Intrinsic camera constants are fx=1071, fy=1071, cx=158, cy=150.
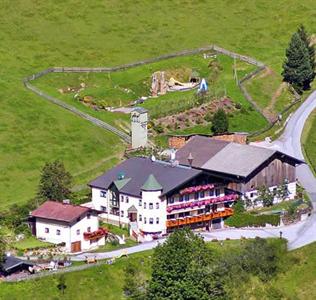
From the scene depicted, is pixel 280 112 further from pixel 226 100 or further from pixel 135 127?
pixel 135 127

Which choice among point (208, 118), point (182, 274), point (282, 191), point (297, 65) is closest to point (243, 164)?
point (282, 191)

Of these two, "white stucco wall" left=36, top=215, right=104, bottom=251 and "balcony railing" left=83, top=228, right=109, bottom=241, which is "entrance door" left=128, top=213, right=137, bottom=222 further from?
"balcony railing" left=83, top=228, right=109, bottom=241

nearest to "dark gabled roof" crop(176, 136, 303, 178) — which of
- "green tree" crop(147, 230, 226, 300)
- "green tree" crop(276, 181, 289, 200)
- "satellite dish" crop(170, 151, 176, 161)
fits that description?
"satellite dish" crop(170, 151, 176, 161)

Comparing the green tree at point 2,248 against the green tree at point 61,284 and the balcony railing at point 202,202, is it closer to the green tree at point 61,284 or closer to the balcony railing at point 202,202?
the green tree at point 61,284

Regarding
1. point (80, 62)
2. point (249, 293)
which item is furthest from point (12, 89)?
point (249, 293)

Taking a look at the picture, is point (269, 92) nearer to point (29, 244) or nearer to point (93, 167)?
A: point (93, 167)

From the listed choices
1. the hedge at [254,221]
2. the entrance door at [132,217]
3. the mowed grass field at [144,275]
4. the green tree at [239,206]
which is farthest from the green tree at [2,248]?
the green tree at [239,206]
